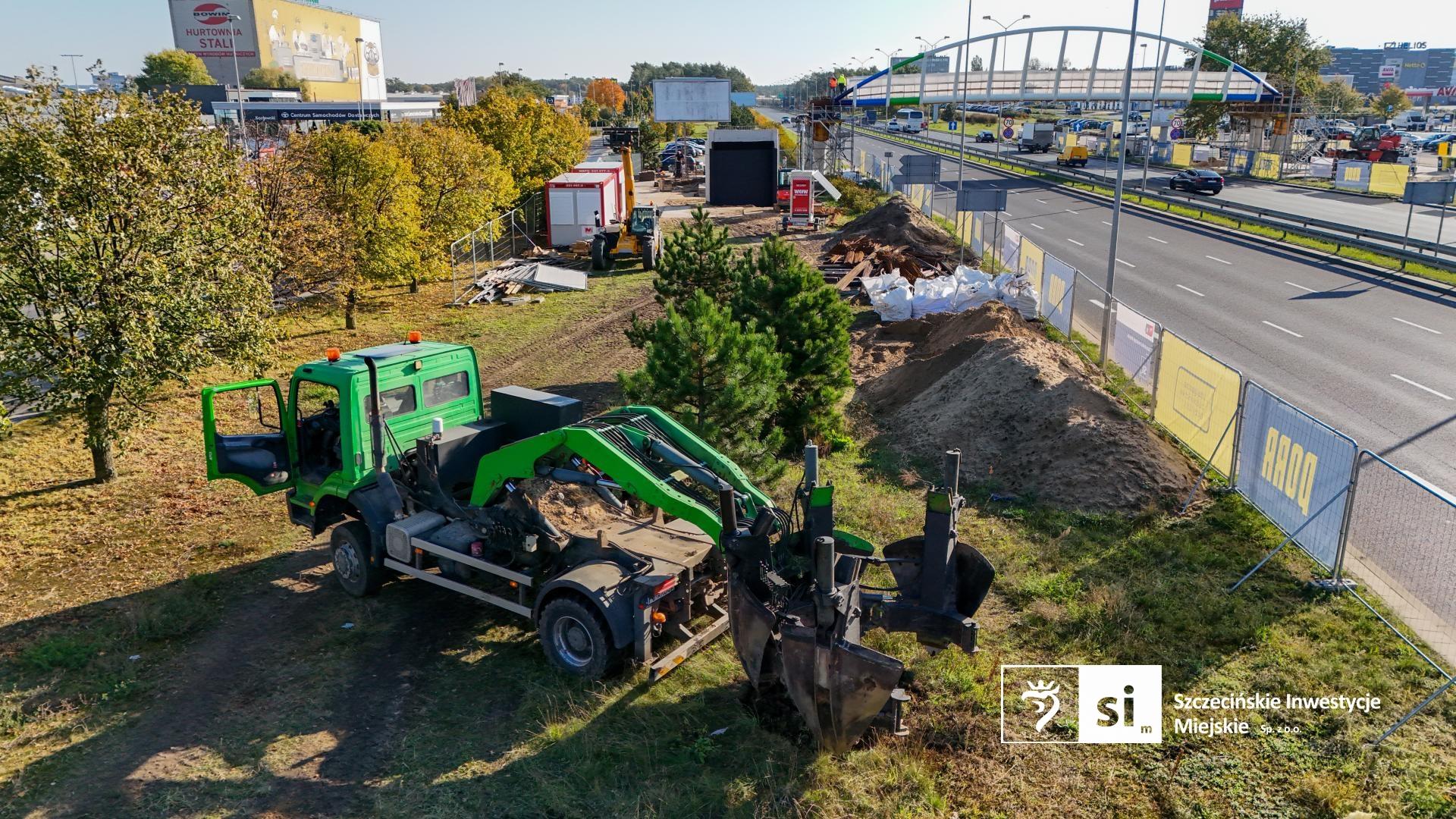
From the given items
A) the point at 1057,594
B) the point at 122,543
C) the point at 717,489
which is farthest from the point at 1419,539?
the point at 122,543

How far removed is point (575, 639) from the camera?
27.7 feet

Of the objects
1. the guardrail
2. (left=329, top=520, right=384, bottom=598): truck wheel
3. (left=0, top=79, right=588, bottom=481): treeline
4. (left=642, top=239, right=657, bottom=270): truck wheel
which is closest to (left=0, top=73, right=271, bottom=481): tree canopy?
(left=0, top=79, right=588, bottom=481): treeline

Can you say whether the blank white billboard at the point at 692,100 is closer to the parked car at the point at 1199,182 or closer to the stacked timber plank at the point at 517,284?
the parked car at the point at 1199,182

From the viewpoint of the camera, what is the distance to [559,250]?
1372 inches

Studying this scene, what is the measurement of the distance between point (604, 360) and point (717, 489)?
12.9 meters

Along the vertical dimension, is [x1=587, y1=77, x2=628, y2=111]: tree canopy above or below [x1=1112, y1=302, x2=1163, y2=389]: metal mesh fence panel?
above

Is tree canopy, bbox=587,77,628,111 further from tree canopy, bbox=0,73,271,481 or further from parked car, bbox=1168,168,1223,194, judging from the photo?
tree canopy, bbox=0,73,271,481

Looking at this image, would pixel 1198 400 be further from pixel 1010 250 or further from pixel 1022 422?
pixel 1010 250

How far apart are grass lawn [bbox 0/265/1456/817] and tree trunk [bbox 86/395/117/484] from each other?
1.30m

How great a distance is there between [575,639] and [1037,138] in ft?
266

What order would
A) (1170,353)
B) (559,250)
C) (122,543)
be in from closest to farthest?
(122,543) < (1170,353) < (559,250)

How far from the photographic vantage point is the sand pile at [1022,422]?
491 inches

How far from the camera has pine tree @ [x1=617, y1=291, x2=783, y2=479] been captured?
11445 millimetres

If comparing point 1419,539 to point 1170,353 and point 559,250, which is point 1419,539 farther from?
point 559,250
